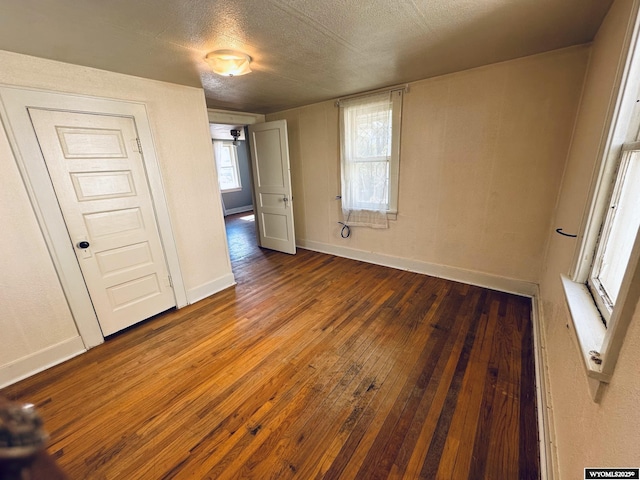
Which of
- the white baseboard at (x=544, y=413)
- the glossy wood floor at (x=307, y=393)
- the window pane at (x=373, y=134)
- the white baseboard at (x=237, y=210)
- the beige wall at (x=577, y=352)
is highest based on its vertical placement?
the window pane at (x=373, y=134)

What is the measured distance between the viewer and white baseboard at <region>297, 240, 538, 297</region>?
8.89 ft

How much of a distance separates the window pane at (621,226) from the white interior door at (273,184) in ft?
10.7

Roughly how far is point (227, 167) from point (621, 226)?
8.14 m

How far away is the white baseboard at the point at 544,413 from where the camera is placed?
3.91 feet

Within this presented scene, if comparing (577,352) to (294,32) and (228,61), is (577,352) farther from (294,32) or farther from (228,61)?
(228,61)

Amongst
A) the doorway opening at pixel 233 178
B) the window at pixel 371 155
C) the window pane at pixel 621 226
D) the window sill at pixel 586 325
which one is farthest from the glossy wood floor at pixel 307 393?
the doorway opening at pixel 233 178

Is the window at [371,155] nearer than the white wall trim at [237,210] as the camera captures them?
Yes

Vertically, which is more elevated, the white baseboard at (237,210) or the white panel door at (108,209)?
the white panel door at (108,209)

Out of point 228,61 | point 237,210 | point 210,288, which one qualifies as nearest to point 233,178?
point 237,210

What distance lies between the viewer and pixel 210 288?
9.99 ft

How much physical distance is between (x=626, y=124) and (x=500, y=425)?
5.33 feet

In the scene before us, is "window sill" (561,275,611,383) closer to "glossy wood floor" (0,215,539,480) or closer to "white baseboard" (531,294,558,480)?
"white baseboard" (531,294,558,480)

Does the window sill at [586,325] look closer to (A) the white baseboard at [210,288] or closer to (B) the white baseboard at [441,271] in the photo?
(B) the white baseboard at [441,271]

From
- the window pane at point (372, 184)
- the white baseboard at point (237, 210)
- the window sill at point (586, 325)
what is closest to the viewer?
the window sill at point (586, 325)
